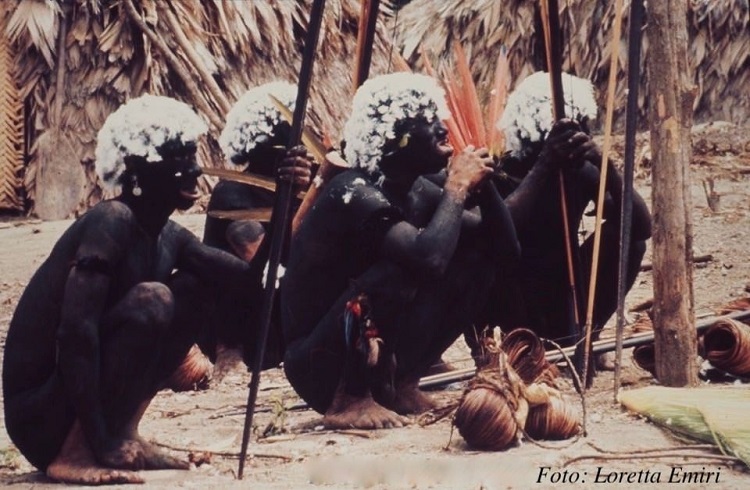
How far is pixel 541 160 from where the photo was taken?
6438mm

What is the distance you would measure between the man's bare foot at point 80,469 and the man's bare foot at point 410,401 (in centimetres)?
140

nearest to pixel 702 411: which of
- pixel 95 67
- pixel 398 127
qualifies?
pixel 398 127

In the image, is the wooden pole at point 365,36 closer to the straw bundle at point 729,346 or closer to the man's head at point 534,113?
the man's head at point 534,113

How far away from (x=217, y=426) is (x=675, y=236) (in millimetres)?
2025

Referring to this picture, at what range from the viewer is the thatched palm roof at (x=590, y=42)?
499 inches

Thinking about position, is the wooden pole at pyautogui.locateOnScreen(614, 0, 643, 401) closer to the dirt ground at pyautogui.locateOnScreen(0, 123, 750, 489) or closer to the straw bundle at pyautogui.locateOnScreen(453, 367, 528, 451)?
the dirt ground at pyautogui.locateOnScreen(0, 123, 750, 489)

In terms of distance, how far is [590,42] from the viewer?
13.1 m

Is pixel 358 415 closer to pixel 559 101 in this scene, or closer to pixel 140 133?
pixel 140 133

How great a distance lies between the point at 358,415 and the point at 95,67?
6.58m

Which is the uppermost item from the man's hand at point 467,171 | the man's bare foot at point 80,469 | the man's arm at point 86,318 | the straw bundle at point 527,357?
the man's hand at point 467,171

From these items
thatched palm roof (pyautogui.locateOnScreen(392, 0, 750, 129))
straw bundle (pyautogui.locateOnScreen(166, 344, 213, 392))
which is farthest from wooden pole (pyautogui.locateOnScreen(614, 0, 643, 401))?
thatched palm roof (pyautogui.locateOnScreen(392, 0, 750, 129))

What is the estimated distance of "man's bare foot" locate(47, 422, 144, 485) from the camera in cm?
496

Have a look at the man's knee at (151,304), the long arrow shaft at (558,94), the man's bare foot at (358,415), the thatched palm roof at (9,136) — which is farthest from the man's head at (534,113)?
the thatched palm roof at (9,136)

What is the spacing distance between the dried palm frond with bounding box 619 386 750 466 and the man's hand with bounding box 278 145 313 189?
1561 mm
